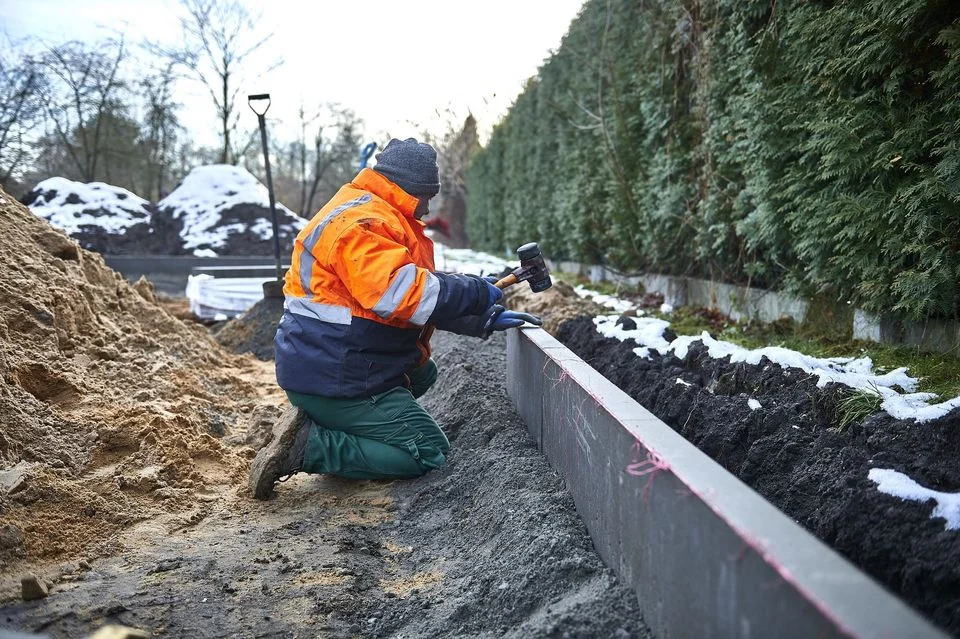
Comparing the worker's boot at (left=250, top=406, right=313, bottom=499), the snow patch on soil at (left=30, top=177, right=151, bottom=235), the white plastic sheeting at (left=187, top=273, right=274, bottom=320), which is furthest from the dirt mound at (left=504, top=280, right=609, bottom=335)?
the snow patch on soil at (left=30, top=177, right=151, bottom=235)

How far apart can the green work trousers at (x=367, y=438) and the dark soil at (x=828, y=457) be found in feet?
3.88

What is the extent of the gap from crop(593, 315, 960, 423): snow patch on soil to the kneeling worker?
1273 millimetres

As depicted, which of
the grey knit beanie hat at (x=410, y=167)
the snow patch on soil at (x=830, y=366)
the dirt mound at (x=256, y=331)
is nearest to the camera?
the snow patch on soil at (x=830, y=366)

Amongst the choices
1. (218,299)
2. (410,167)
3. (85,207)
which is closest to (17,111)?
(85,207)

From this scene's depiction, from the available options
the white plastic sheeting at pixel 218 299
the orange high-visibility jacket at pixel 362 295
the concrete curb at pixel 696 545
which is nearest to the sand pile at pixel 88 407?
the orange high-visibility jacket at pixel 362 295

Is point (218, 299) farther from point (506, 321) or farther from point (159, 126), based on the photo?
point (159, 126)

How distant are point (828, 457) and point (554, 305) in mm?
4410

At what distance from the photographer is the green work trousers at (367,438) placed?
375 centimetres

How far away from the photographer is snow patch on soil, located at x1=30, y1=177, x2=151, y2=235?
61.7 feet

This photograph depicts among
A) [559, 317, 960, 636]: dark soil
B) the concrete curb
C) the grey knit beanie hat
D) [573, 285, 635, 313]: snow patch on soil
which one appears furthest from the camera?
[573, 285, 635, 313]: snow patch on soil

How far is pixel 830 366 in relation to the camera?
393 centimetres

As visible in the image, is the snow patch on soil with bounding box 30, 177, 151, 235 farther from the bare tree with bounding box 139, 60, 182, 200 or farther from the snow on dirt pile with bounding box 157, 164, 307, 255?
the bare tree with bounding box 139, 60, 182, 200

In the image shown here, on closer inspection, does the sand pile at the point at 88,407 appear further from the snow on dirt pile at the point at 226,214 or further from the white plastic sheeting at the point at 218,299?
the snow on dirt pile at the point at 226,214

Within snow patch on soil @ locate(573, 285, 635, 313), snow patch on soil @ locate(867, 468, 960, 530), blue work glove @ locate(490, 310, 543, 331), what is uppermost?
snow patch on soil @ locate(573, 285, 635, 313)
